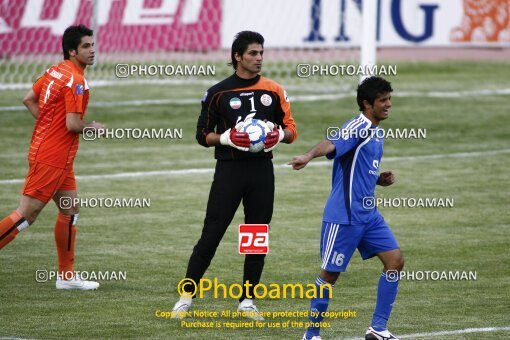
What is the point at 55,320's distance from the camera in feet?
31.9

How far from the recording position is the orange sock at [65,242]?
35.9 ft

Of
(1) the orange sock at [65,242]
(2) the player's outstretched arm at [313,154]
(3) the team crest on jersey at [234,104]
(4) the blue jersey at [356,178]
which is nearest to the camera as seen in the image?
(2) the player's outstretched arm at [313,154]

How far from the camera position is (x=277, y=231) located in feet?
46.4

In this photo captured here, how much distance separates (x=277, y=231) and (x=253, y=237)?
4396 mm

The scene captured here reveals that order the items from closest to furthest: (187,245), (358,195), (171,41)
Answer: (358,195) < (187,245) < (171,41)

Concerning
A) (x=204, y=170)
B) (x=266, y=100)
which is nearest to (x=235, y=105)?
(x=266, y=100)

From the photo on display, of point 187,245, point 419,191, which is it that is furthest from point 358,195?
point 419,191

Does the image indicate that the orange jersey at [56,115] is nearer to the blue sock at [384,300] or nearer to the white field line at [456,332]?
the blue sock at [384,300]

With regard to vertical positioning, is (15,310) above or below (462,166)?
below

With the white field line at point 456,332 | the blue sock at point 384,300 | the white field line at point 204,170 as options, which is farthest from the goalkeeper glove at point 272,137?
the white field line at point 204,170

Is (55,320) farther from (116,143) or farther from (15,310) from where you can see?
(116,143)

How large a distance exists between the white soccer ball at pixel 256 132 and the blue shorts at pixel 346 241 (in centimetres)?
92

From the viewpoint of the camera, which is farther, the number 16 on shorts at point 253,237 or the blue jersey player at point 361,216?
the number 16 on shorts at point 253,237

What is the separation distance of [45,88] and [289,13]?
54.9 feet
